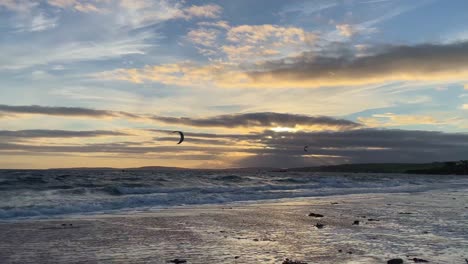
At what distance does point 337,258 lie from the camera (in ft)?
32.9

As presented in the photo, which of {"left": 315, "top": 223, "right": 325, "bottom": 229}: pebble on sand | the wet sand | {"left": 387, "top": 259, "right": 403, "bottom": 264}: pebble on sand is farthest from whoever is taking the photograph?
{"left": 315, "top": 223, "right": 325, "bottom": 229}: pebble on sand

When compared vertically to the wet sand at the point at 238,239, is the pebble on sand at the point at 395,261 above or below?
above

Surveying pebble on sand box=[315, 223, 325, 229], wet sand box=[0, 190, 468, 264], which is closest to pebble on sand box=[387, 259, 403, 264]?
wet sand box=[0, 190, 468, 264]

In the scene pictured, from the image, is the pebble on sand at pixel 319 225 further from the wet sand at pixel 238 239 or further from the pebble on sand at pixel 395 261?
the pebble on sand at pixel 395 261

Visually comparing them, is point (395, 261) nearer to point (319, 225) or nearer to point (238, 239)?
point (238, 239)

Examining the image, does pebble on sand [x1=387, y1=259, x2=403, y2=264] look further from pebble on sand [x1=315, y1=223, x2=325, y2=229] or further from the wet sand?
pebble on sand [x1=315, y1=223, x2=325, y2=229]

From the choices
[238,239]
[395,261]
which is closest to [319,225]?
[238,239]

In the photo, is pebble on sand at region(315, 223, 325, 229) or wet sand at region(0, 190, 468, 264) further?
pebble on sand at region(315, 223, 325, 229)

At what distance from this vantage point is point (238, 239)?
12.7 metres

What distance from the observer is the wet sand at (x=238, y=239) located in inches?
404

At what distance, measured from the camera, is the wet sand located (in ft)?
33.6

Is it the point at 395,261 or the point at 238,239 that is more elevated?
the point at 395,261

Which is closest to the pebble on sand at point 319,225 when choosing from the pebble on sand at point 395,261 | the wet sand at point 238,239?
the wet sand at point 238,239

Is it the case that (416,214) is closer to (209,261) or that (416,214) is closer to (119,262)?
(209,261)
